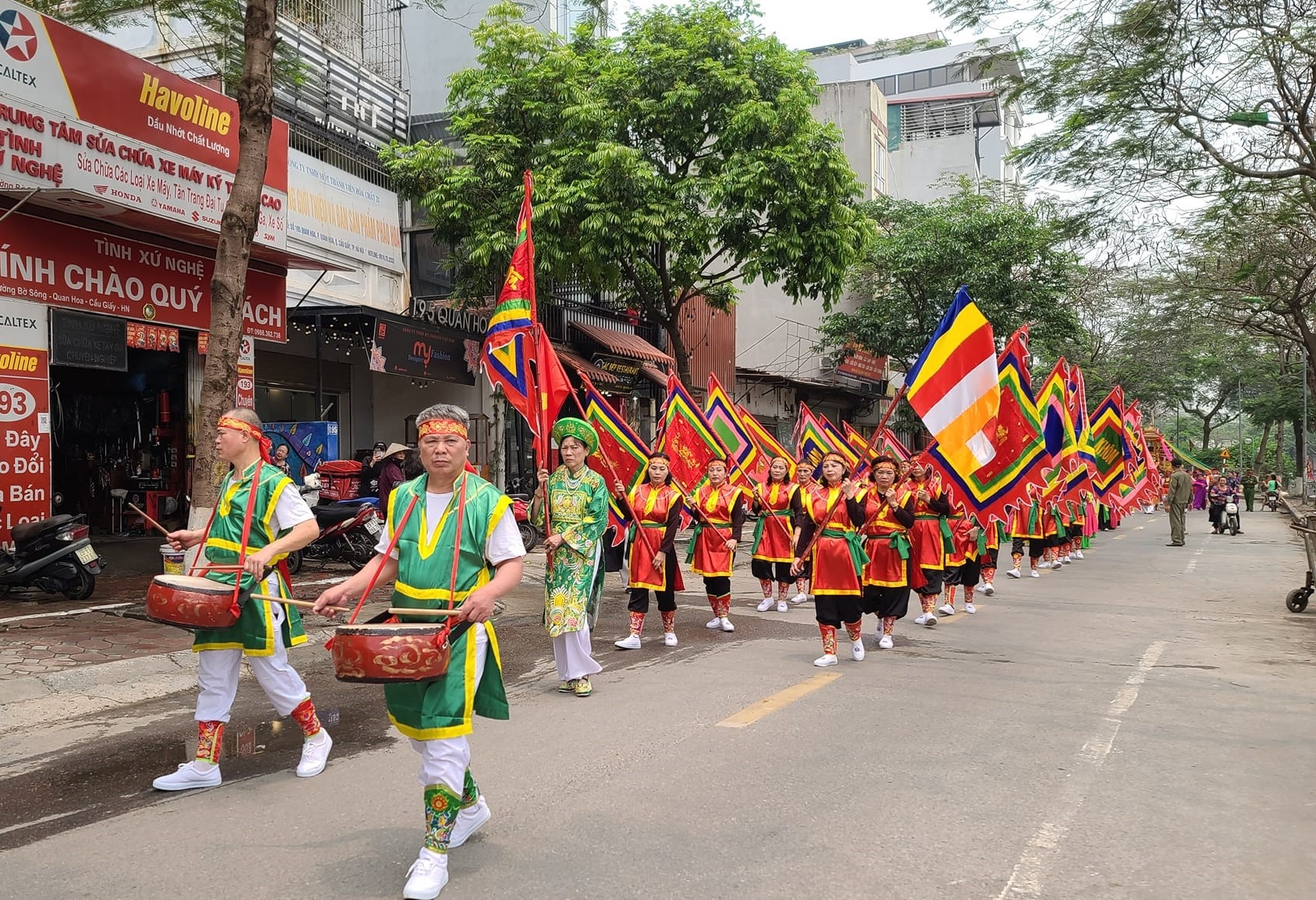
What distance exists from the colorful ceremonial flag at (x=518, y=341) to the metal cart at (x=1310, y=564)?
8005 mm

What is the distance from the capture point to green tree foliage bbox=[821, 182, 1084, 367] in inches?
1096

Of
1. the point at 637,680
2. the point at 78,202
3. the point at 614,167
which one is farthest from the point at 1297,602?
the point at 78,202

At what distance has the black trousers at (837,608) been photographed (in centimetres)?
786

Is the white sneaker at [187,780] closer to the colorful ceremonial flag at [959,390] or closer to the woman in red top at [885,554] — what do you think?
the woman in red top at [885,554]

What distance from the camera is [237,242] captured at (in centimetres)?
835

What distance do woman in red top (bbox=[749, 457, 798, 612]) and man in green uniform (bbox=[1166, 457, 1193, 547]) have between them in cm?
1348

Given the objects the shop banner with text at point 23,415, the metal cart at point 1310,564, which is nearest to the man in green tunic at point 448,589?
the shop banner with text at point 23,415

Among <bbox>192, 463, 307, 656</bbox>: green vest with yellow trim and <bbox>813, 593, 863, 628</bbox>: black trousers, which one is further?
<bbox>813, 593, 863, 628</bbox>: black trousers

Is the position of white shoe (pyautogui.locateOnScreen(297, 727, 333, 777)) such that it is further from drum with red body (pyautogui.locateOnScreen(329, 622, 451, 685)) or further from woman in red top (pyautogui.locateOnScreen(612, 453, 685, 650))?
woman in red top (pyautogui.locateOnScreen(612, 453, 685, 650))

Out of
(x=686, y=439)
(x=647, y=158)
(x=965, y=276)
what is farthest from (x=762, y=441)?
(x=965, y=276)

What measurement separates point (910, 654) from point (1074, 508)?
1026cm

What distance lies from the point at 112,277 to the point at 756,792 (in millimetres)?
9762

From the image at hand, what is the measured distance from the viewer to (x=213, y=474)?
849cm

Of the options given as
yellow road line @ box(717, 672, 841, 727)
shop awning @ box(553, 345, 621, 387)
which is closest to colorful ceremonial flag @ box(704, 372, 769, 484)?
yellow road line @ box(717, 672, 841, 727)
